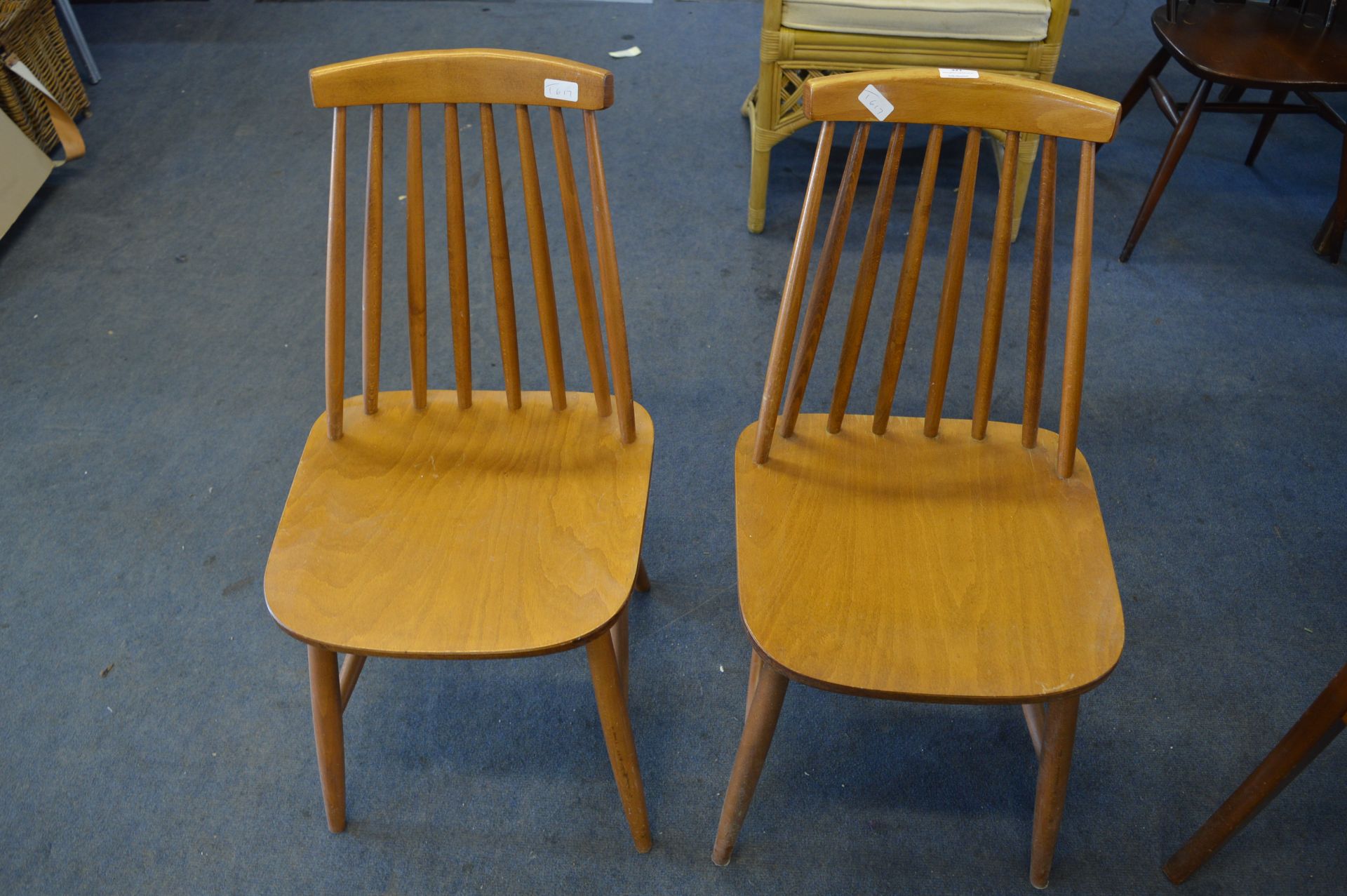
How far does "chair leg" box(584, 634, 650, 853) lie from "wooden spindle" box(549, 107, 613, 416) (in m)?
0.31

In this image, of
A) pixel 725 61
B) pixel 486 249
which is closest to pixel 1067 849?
pixel 486 249

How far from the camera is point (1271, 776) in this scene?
3.37 ft

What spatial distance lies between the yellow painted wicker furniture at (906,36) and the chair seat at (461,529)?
103 cm

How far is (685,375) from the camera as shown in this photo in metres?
1.90

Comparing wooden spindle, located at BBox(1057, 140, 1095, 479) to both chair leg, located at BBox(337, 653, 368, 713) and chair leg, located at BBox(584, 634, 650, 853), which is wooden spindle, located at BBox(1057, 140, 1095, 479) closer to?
chair leg, located at BBox(584, 634, 650, 853)

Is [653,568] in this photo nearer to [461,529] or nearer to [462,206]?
[461,529]

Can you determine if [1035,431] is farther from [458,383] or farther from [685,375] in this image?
[685,375]

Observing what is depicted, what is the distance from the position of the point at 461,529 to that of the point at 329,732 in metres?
0.33

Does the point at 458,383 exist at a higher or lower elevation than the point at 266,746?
higher

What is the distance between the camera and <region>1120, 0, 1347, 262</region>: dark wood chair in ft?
6.10

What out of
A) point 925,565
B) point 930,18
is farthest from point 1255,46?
point 925,565

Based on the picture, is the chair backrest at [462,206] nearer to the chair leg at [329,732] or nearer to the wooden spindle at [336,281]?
the wooden spindle at [336,281]

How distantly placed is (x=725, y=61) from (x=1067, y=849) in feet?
7.97

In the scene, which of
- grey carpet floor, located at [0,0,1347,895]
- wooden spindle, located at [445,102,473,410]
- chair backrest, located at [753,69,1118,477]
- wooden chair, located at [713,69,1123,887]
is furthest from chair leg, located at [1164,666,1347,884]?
wooden spindle, located at [445,102,473,410]
